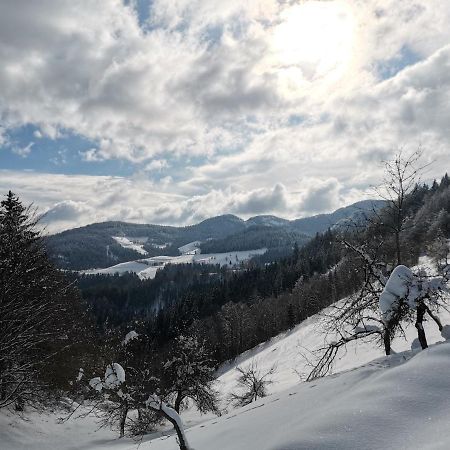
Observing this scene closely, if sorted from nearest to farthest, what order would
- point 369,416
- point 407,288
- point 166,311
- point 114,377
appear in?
point 369,416 < point 407,288 < point 114,377 < point 166,311

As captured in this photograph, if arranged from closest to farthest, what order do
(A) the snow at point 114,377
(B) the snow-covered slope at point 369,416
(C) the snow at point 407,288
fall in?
(B) the snow-covered slope at point 369,416 → (C) the snow at point 407,288 → (A) the snow at point 114,377

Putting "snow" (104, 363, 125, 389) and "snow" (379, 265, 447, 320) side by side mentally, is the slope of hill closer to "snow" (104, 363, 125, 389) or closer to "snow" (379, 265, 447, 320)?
"snow" (379, 265, 447, 320)

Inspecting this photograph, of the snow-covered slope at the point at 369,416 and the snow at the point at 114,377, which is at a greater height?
the snow at the point at 114,377

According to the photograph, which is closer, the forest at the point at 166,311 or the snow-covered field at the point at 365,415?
the snow-covered field at the point at 365,415

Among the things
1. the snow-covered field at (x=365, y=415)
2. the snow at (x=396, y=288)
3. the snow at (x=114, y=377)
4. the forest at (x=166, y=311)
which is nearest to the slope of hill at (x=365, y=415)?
the snow-covered field at (x=365, y=415)

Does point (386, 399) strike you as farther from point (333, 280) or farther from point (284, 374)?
point (333, 280)

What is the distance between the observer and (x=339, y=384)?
782cm

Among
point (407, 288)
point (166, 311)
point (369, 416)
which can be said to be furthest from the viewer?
point (166, 311)

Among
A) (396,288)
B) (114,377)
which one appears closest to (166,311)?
(114,377)

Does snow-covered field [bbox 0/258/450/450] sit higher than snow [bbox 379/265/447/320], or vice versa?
snow [bbox 379/265/447/320]

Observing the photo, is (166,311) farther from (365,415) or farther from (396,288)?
(365,415)

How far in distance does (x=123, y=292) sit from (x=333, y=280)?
120418 millimetres

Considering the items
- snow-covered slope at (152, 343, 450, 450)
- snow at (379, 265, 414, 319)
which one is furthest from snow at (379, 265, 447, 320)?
snow-covered slope at (152, 343, 450, 450)

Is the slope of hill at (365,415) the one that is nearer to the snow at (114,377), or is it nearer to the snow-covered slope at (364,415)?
the snow-covered slope at (364,415)
